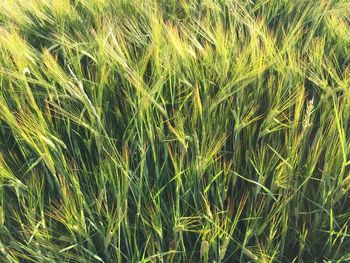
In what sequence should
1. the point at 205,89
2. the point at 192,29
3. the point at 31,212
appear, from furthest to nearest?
the point at 192,29, the point at 205,89, the point at 31,212

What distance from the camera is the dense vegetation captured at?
764 millimetres

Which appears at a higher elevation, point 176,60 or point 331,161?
point 176,60

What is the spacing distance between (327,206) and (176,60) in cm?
40

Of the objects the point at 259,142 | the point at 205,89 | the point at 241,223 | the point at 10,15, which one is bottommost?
the point at 241,223

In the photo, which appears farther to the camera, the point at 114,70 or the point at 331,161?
the point at 114,70

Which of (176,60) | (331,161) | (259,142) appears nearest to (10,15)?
(176,60)

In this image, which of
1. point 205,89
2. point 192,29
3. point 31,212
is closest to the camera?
point 31,212

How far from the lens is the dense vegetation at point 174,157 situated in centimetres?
76

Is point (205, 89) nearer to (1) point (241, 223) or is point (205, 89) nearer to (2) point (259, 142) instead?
(2) point (259, 142)

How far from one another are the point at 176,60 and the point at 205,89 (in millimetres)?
82

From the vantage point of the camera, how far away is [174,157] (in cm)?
83

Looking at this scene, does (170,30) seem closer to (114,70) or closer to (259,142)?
(114,70)

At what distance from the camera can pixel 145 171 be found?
80 centimetres

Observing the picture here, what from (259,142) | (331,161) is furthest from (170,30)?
(331,161)
